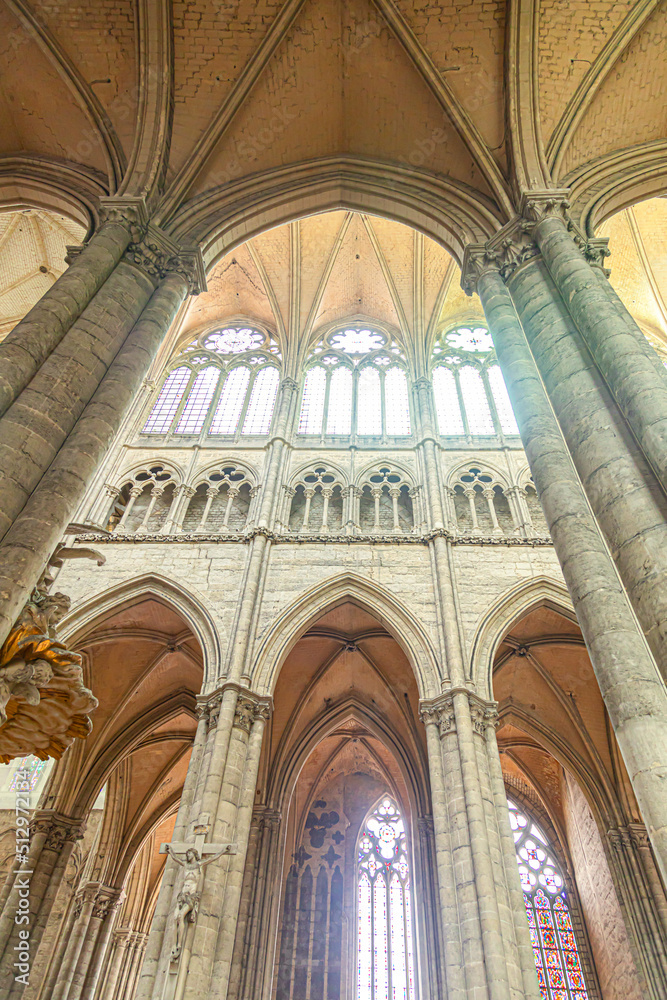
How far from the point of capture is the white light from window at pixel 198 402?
1549 centimetres

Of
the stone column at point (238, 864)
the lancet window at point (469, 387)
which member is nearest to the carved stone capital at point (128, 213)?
the stone column at point (238, 864)

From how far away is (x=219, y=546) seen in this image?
38.7 feet

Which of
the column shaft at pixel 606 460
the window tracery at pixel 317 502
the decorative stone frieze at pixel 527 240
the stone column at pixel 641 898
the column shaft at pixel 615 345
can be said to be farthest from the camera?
the window tracery at pixel 317 502

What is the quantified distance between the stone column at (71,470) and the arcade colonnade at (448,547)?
2 centimetres

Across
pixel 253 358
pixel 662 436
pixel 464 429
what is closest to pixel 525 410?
pixel 662 436

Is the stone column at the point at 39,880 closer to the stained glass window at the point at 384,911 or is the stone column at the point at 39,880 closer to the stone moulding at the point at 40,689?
the stone moulding at the point at 40,689

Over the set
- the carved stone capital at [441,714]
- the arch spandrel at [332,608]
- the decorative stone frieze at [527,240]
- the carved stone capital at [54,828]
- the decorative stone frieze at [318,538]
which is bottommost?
the carved stone capital at [54,828]

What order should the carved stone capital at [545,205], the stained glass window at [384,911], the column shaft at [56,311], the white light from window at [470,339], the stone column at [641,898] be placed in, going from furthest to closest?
the white light from window at [470,339] < the stained glass window at [384,911] < the stone column at [641,898] < the carved stone capital at [545,205] < the column shaft at [56,311]

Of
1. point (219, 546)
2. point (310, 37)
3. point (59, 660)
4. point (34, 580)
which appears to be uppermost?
point (310, 37)

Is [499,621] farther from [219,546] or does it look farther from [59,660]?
[59,660]

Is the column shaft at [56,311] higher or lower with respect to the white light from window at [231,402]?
lower

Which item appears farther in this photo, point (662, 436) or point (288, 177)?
point (288, 177)

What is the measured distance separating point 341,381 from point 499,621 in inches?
333

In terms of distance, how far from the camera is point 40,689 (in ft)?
15.4
